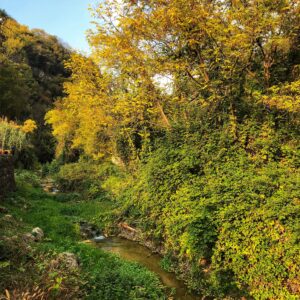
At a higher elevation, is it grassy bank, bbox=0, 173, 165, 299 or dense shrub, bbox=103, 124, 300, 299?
dense shrub, bbox=103, 124, 300, 299

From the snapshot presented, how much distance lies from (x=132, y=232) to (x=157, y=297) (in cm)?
488

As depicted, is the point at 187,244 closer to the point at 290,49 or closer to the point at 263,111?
the point at 263,111

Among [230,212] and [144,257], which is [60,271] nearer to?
[230,212]

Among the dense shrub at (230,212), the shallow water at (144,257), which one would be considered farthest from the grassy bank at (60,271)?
the dense shrub at (230,212)

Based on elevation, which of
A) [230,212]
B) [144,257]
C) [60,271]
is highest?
[230,212]

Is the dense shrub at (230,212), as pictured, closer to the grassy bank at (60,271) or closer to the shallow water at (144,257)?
the shallow water at (144,257)

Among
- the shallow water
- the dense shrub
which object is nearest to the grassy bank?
the shallow water

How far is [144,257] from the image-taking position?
927 cm

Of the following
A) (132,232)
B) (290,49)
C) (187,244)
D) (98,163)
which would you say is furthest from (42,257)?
(98,163)

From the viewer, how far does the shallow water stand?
282 inches

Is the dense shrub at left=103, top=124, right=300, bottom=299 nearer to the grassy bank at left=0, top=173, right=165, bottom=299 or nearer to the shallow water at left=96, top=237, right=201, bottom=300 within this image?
the shallow water at left=96, top=237, right=201, bottom=300

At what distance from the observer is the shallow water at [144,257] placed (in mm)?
7175

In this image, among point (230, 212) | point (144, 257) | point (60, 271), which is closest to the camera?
point (60, 271)

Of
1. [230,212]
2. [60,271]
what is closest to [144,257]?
[230,212]
